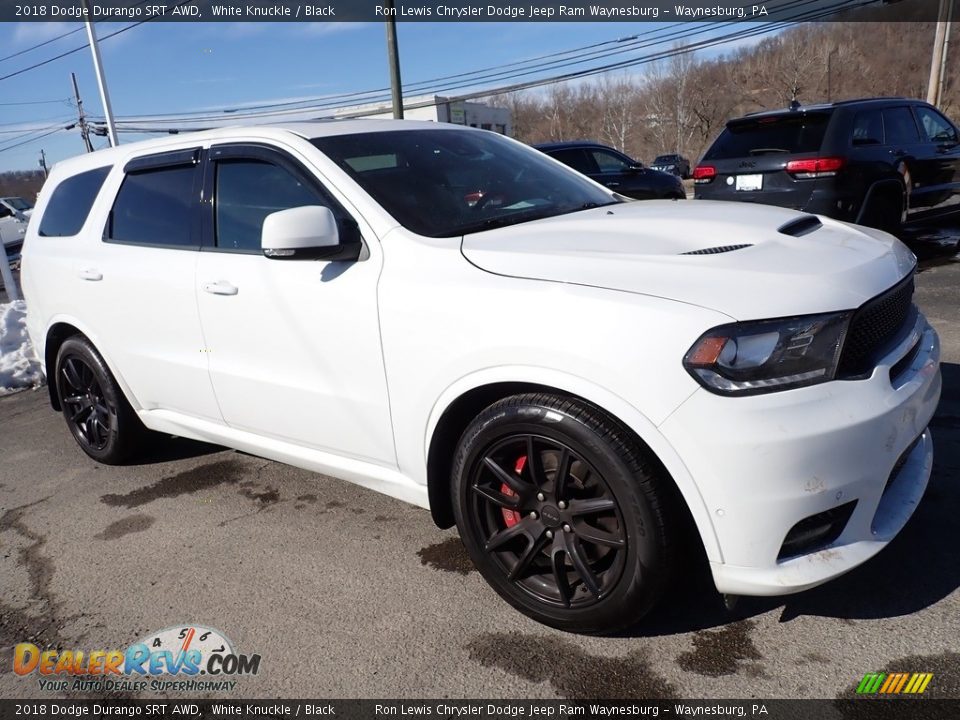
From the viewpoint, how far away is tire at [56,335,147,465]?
405 centimetres

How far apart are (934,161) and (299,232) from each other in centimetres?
808

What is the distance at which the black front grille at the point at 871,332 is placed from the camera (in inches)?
82.4

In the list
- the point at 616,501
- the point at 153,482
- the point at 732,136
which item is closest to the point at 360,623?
the point at 616,501

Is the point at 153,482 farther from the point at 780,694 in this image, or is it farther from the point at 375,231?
the point at 780,694

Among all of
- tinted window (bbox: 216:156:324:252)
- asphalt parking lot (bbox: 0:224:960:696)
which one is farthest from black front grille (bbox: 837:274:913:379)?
tinted window (bbox: 216:156:324:252)

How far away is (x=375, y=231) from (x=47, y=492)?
9.01 feet

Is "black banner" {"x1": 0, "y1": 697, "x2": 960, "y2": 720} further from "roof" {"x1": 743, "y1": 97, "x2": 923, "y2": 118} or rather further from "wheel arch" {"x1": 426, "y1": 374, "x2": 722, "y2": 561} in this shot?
"roof" {"x1": 743, "y1": 97, "x2": 923, "y2": 118}

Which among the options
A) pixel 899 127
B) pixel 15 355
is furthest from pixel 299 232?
pixel 899 127

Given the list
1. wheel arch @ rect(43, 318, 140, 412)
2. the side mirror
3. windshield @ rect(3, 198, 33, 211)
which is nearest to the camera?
the side mirror

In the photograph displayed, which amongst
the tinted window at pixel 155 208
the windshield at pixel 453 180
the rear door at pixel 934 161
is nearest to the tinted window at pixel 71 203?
the tinted window at pixel 155 208

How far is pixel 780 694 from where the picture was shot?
6.91 feet

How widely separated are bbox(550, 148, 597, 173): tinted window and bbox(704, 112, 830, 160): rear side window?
3.89m

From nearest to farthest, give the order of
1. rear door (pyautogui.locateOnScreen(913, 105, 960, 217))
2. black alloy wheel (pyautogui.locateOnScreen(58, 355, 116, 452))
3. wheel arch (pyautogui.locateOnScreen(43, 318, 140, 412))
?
wheel arch (pyautogui.locateOnScreen(43, 318, 140, 412))
black alloy wheel (pyautogui.locateOnScreen(58, 355, 116, 452))
rear door (pyautogui.locateOnScreen(913, 105, 960, 217))

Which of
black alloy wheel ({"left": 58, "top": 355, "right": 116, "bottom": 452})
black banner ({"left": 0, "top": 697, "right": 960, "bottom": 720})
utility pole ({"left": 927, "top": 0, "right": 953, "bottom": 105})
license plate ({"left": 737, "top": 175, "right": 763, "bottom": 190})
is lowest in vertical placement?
black banner ({"left": 0, "top": 697, "right": 960, "bottom": 720})
